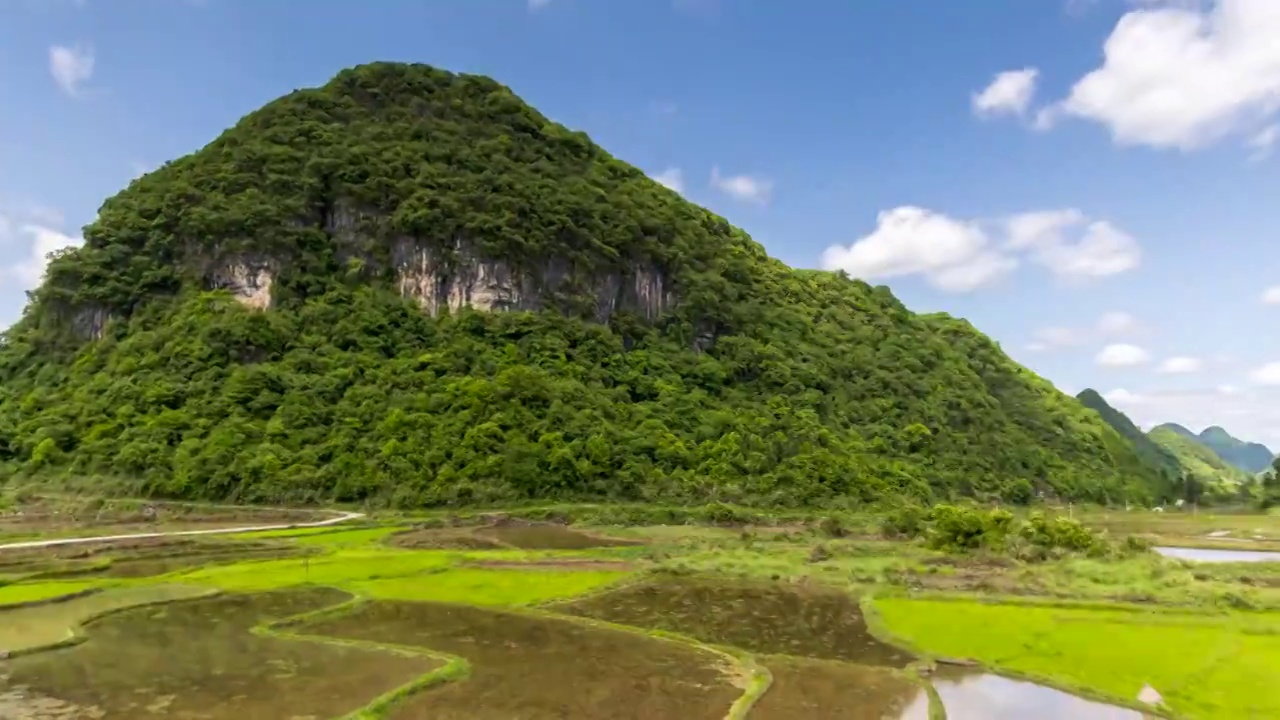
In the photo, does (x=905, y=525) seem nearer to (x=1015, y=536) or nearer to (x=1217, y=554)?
(x=1015, y=536)

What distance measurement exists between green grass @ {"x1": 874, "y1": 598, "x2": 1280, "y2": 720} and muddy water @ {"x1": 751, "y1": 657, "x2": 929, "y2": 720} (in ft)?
9.36

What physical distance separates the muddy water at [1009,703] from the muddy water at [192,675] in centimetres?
1027

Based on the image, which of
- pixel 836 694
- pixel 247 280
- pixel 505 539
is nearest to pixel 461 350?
pixel 247 280

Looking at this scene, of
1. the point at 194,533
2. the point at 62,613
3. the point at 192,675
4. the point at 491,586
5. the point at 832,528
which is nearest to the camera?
the point at 192,675

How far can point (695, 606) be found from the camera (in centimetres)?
2458

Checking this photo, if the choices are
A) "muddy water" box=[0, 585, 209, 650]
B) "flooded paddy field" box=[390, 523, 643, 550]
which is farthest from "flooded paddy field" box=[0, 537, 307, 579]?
"flooded paddy field" box=[390, 523, 643, 550]

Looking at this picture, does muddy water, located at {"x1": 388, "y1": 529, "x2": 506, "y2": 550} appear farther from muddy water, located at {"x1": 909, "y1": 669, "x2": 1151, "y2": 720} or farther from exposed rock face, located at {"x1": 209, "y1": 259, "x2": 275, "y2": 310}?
exposed rock face, located at {"x1": 209, "y1": 259, "x2": 275, "y2": 310}

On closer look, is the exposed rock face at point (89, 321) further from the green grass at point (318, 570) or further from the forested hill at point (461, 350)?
the green grass at point (318, 570)

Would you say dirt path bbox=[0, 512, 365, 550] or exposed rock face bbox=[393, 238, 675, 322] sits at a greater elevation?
exposed rock face bbox=[393, 238, 675, 322]

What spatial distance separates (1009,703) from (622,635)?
897 centimetres

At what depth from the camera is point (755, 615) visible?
914 inches

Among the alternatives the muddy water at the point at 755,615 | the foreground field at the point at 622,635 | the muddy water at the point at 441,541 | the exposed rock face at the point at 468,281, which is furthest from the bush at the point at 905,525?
the exposed rock face at the point at 468,281

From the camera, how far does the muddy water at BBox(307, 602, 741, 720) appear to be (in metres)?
14.3

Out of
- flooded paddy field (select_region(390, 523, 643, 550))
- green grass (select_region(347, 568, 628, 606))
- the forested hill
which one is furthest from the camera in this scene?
the forested hill
